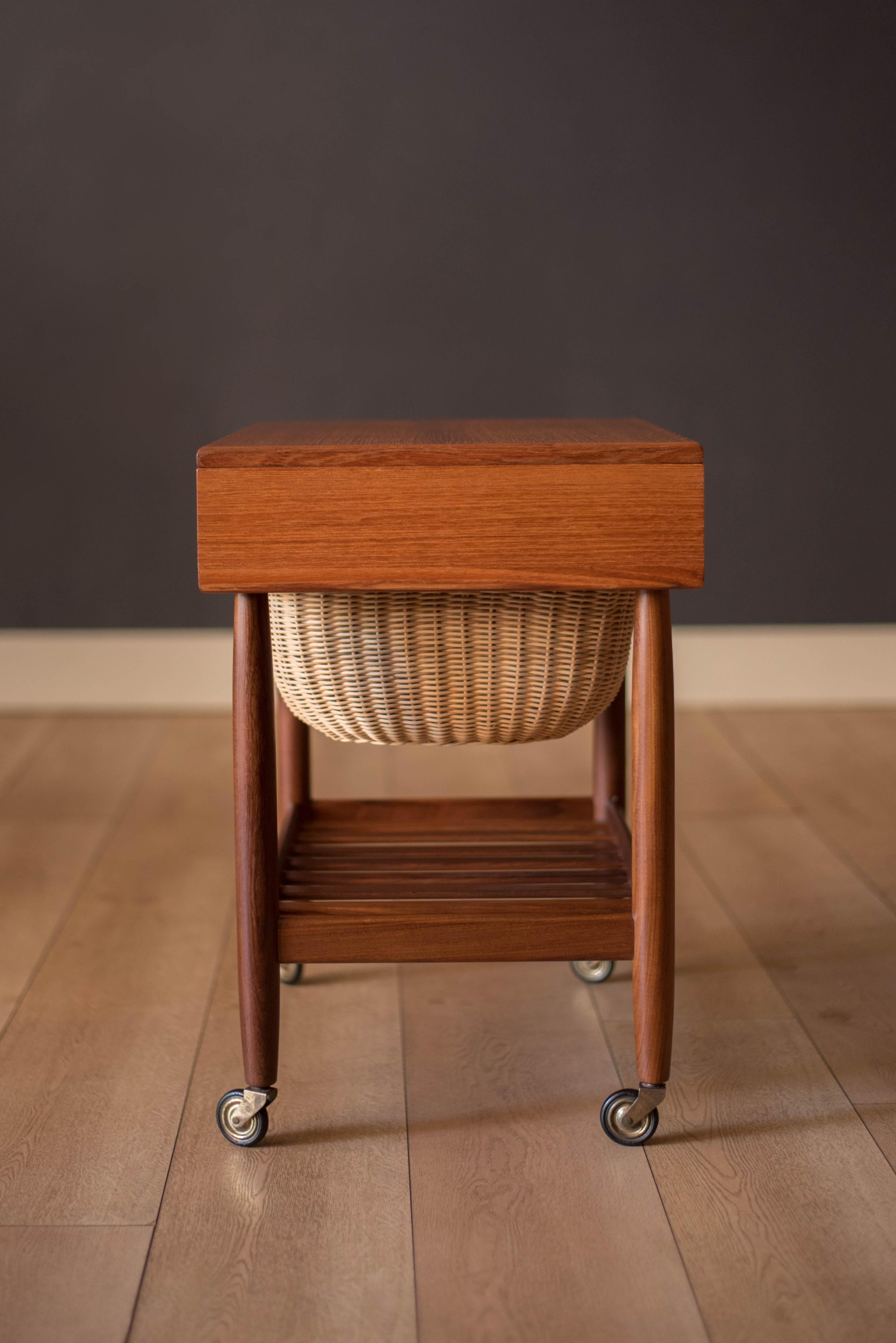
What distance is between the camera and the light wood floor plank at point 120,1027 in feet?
3.61

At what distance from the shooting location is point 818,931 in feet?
5.36

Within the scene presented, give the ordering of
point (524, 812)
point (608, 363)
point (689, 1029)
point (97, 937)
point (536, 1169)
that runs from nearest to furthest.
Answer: point (536, 1169), point (689, 1029), point (524, 812), point (97, 937), point (608, 363)

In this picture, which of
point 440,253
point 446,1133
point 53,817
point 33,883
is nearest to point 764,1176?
point 446,1133

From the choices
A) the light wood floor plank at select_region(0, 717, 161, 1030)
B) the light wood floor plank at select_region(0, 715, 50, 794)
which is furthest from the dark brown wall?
the light wood floor plank at select_region(0, 717, 161, 1030)

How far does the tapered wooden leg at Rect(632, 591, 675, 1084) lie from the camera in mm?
1117

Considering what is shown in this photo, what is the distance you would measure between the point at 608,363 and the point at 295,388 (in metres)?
0.70

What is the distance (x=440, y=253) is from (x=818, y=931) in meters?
1.75

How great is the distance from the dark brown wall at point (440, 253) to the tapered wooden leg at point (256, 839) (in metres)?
1.74

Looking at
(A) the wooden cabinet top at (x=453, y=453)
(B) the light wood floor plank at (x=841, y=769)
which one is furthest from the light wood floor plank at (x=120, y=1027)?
(B) the light wood floor plank at (x=841, y=769)

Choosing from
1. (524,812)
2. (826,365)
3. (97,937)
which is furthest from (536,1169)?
(826,365)

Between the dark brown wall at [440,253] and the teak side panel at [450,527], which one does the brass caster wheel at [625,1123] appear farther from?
the dark brown wall at [440,253]

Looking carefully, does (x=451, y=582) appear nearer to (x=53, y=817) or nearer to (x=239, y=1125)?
(x=239, y=1125)

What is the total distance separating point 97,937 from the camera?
1628 mm

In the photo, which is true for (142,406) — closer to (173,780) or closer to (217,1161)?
(173,780)
